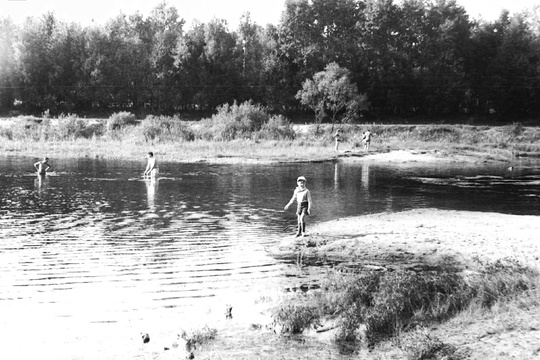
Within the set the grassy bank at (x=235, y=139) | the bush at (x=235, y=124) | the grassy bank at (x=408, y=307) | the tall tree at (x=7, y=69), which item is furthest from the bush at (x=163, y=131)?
the grassy bank at (x=408, y=307)

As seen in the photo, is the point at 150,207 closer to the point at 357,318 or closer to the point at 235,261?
the point at 235,261

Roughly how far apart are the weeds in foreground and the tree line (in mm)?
85820

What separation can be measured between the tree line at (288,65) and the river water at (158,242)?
54134 millimetres

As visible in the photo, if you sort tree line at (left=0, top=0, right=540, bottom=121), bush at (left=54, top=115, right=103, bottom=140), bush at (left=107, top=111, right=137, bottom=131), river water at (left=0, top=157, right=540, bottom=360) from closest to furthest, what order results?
river water at (left=0, top=157, right=540, bottom=360), bush at (left=54, top=115, right=103, bottom=140), bush at (left=107, top=111, right=137, bottom=131), tree line at (left=0, top=0, right=540, bottom=121)

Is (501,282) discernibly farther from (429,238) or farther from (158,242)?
(158,242)

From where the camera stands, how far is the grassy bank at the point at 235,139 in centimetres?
6175

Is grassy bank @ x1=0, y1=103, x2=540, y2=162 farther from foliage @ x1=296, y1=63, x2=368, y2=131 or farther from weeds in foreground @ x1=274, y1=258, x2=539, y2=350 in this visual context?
weeds in foreground @ x1=274, y1=258, x2=539, y2=350

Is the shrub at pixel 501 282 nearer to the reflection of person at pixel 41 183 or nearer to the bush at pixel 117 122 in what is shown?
the reflection of person at pixel 41 183

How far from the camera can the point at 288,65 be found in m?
99.7

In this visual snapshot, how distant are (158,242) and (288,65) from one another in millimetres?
81604

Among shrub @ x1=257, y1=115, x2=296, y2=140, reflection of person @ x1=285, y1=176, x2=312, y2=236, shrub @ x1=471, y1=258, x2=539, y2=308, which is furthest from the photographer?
shrub @ x1=257, y1=115, x2=296, y2=140

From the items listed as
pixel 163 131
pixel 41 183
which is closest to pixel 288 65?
Result: pixel 163 131

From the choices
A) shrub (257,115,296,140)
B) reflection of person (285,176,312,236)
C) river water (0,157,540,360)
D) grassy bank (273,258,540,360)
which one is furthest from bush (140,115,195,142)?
grassy bank (273,258,540,360)

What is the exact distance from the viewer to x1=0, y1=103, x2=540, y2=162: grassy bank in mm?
61750
